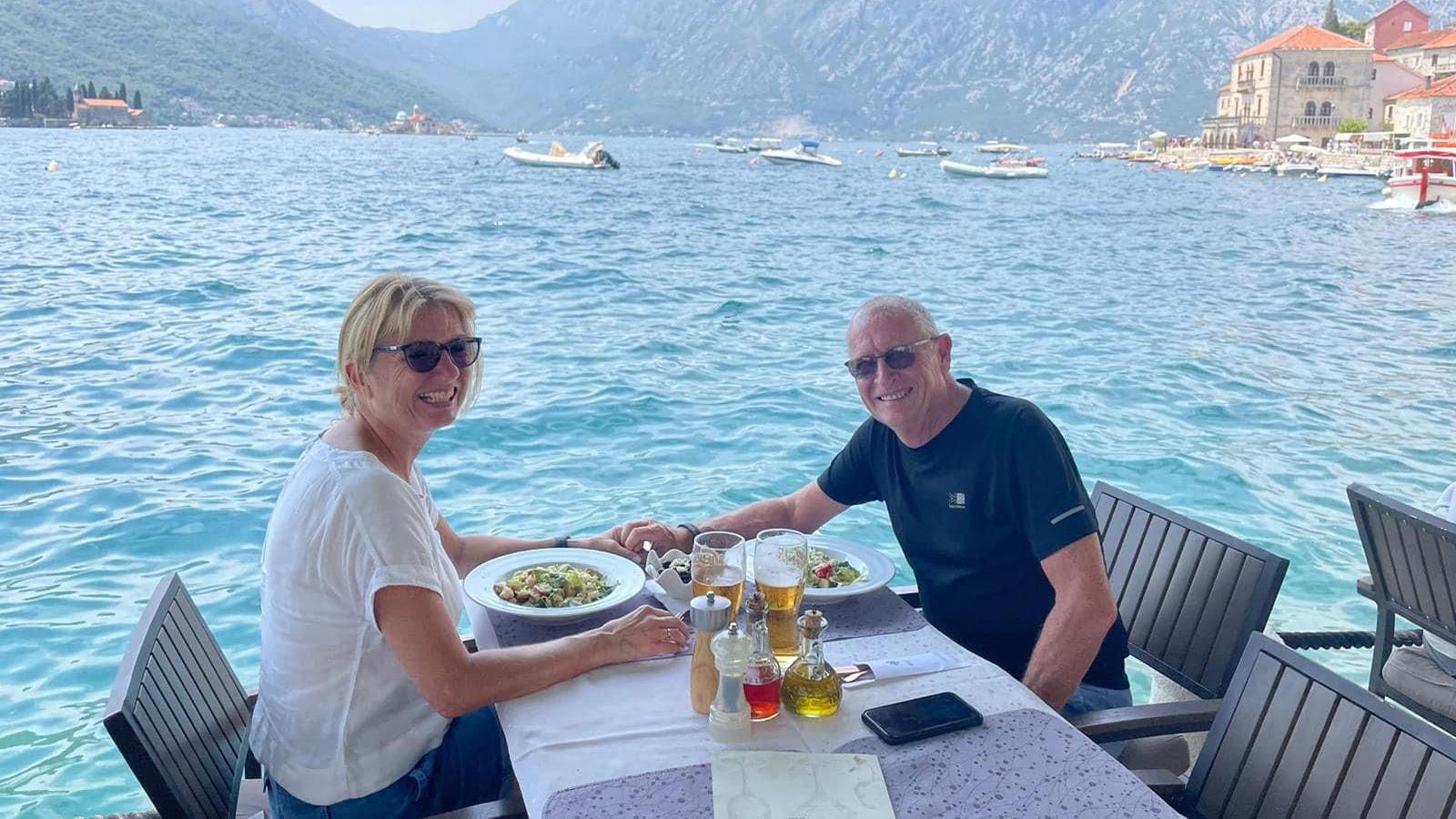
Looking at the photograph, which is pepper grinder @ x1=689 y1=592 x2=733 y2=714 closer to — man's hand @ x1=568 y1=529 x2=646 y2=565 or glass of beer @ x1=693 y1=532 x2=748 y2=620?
glass of beer @ x1=693 y1=532 x2=748 y2=620

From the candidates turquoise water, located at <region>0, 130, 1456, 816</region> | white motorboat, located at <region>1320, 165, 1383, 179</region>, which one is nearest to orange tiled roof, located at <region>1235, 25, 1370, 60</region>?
white motorboat, located at <region>1320, 165, 1383, 179</region>

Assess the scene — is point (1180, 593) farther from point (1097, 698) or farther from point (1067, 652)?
point (1067, 652)

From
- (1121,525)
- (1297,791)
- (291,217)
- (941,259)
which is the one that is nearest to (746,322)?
(941,259)

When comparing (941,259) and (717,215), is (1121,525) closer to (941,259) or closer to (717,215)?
(941,259)

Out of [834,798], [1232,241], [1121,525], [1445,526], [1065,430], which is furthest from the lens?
[1232,241]

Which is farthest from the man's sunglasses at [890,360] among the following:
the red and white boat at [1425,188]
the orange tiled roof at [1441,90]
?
the orange tiled roof at [1441,90]

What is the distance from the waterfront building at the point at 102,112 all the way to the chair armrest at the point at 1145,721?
97.1 meters

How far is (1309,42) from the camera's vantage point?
70250 millimetres

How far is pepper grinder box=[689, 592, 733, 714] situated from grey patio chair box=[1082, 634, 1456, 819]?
0.83 m

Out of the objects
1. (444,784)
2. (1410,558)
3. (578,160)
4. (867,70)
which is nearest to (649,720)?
(444,784)

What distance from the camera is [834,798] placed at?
150 cm

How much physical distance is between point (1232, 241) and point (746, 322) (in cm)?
1474

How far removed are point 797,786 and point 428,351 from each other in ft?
3.60

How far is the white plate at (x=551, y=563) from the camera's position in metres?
2.19
